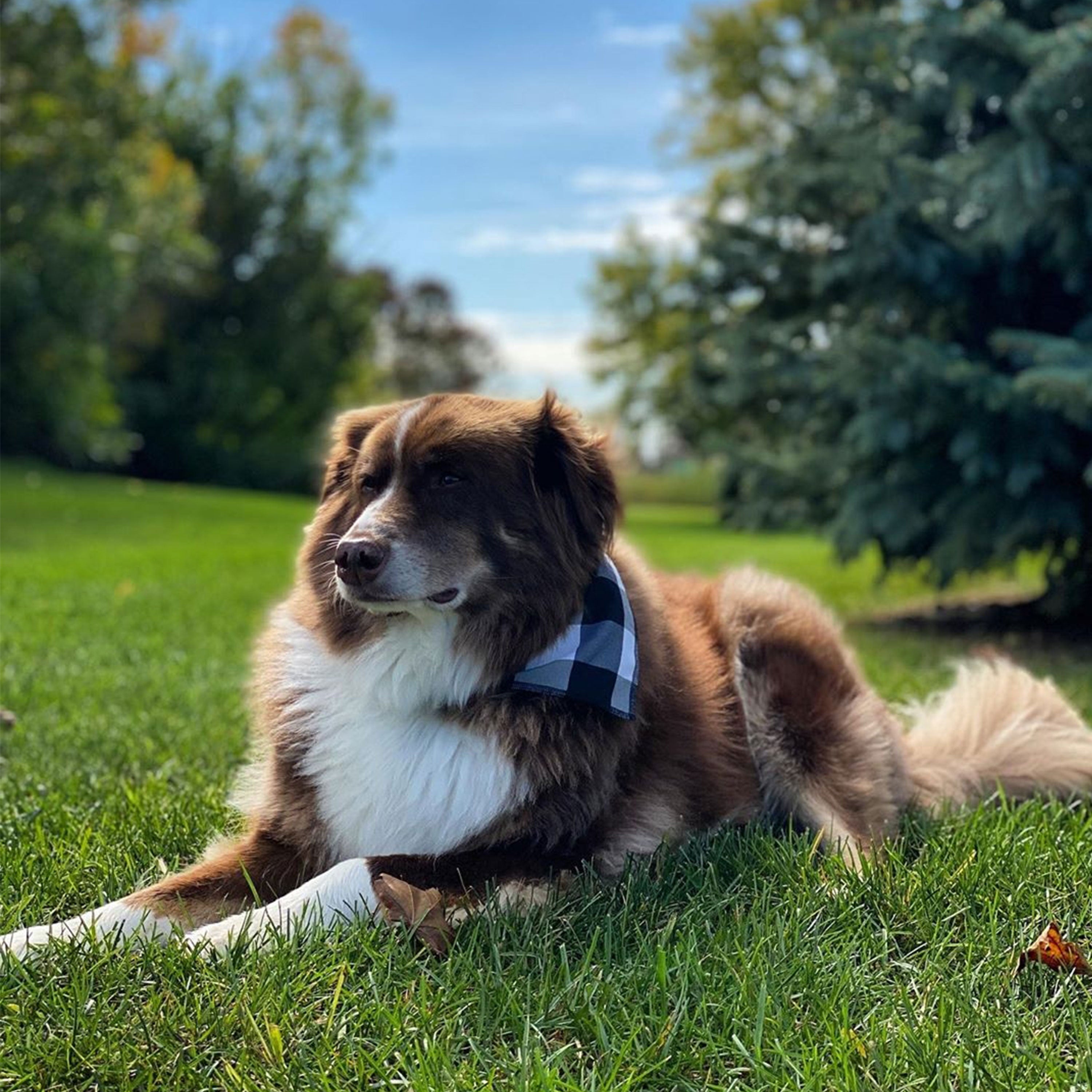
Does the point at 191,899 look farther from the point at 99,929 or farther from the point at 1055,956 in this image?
the point at 1055,956

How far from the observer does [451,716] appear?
3.20 metres

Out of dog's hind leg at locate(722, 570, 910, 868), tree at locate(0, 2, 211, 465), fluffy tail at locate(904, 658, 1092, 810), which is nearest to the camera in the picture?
dog's hind leg at locate(722, 570, 910, 868)

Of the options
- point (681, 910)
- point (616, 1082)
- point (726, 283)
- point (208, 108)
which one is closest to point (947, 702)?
point (681, 910)

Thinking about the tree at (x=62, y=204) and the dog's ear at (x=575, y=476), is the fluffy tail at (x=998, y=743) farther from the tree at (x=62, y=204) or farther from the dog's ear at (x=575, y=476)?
the tree at (x=62, y=204)

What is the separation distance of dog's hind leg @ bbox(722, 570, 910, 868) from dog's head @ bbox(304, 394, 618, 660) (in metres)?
0.95

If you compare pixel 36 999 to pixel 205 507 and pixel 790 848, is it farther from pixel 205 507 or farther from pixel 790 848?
pixel 205 507

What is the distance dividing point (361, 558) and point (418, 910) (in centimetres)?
87

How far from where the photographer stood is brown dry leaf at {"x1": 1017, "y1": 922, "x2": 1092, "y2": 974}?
2.78 meters

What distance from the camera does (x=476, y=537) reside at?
320cm

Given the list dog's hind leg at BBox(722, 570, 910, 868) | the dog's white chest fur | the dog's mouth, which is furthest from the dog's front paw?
dog's hind leg at BBox(722, 570, 910, 868)

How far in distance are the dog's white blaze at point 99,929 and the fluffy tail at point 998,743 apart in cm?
254

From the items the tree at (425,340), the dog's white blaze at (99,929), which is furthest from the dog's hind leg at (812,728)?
the tree at (425,340)

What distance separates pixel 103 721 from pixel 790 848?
10.9 feet

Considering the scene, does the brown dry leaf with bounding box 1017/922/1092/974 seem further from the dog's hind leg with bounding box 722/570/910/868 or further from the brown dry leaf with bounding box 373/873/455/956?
the brown dry leaf with bounding box 373/873/455/956
